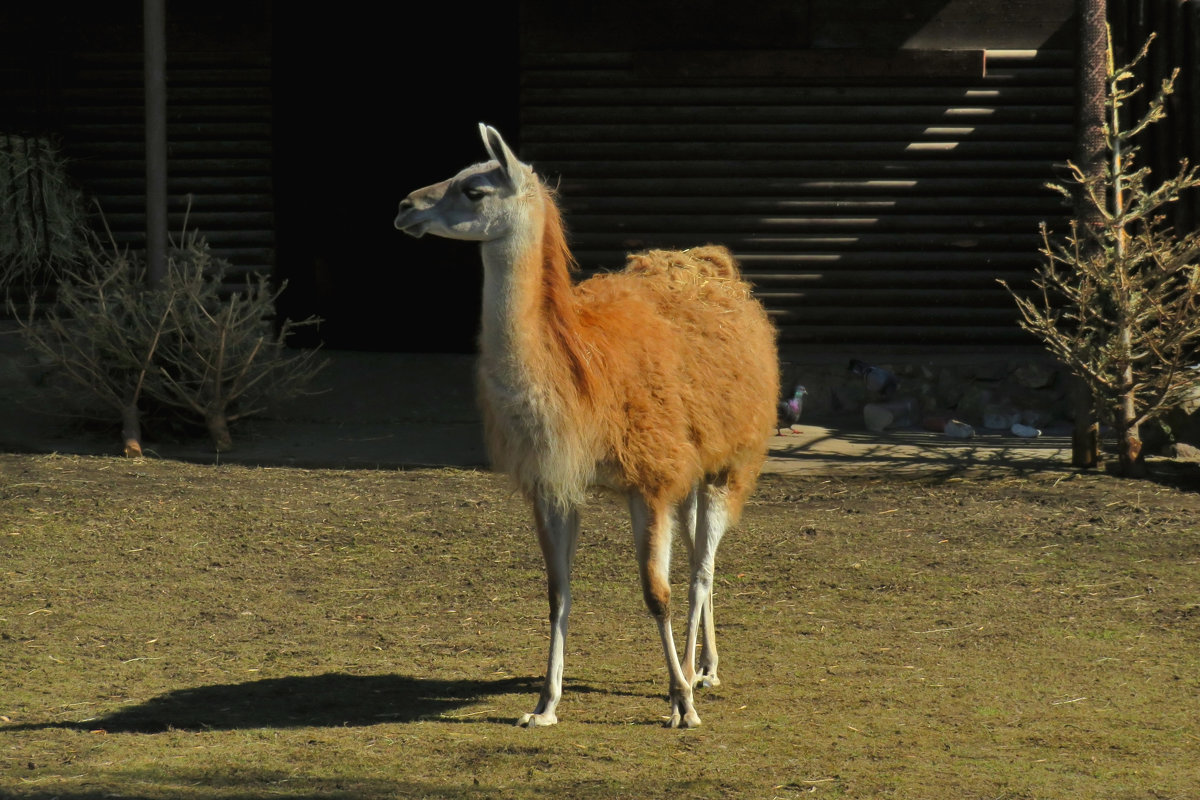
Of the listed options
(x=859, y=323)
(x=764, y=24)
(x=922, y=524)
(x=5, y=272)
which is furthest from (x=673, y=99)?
(x=5, y=272)

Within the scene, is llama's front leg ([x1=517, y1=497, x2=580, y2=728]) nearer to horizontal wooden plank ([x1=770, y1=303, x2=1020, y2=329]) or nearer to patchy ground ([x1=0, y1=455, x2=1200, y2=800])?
patchy ground ([x1=0, y1=455, x2=1200, y2=800])

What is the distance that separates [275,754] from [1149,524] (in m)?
5.36

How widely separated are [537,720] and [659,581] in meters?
0.65

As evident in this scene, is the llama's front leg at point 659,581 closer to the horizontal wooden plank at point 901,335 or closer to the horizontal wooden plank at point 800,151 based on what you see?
the horizontal wooden plank at point 901,335

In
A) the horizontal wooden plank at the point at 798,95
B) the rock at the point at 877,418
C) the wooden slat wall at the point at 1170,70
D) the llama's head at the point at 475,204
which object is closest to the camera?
the llama's head at the point at 475,204

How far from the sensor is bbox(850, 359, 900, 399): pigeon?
1062 cm

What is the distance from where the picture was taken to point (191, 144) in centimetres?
1150

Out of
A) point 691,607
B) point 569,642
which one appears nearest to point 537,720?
point 691,607

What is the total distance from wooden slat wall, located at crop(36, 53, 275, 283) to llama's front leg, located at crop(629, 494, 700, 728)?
737cm

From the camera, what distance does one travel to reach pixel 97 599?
6.61 m

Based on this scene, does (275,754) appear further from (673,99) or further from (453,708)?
(673,99)

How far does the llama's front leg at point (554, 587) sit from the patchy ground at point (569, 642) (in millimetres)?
111

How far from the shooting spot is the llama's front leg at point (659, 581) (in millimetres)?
4926

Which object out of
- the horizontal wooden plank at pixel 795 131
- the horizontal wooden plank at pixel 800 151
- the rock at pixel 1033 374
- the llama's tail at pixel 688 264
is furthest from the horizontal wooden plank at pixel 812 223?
the llama's tail at pixel 688 264
